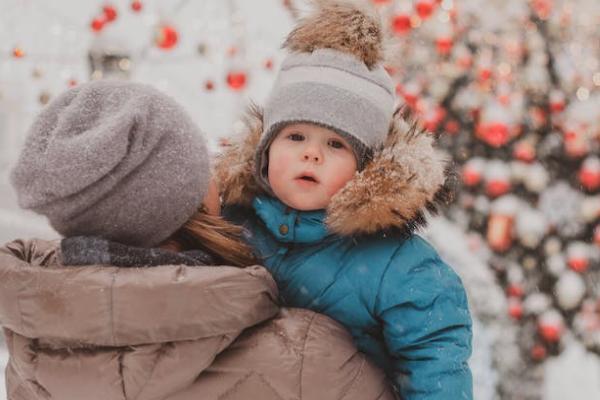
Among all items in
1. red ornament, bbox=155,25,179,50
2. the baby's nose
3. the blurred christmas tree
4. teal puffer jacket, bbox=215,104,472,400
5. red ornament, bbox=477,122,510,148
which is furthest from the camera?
the blurred christmas tree

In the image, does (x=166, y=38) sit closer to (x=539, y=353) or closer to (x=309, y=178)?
(x=309, y=178)

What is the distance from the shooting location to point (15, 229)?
8.27m

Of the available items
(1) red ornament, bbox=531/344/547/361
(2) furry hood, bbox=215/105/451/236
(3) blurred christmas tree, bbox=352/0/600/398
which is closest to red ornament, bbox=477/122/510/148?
(3) blurred christmas tree, bbox=352/0/600/398

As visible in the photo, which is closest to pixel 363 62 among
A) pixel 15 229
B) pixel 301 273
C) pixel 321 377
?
pixel 301 273

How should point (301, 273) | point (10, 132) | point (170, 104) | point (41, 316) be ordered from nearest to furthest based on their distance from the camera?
point (41, 316) < point (170, 104) < point (301, 273) < point (10, 132)

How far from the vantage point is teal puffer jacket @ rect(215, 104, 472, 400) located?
4.47 ft

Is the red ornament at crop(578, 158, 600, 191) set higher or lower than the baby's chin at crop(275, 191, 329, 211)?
lower

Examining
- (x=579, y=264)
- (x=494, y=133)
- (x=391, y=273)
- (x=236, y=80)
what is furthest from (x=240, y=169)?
(x=579, y=264)

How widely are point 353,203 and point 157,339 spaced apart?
52 cm

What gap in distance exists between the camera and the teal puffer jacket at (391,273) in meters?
→ 1.36

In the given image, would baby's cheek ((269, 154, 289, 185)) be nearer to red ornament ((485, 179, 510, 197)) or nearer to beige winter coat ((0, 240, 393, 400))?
beige winter coat ((0, 240, 393, 400))

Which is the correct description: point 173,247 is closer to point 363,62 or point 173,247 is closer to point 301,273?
point 301,273

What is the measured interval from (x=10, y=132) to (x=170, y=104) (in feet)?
19.5

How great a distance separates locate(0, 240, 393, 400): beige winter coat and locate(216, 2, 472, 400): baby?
0.86 feet
